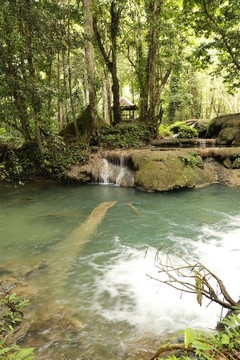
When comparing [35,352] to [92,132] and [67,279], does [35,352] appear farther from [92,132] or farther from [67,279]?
[92,132]

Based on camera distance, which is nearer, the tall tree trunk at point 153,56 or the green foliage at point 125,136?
the tall tree trunk at point 153,56

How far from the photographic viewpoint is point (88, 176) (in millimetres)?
11008

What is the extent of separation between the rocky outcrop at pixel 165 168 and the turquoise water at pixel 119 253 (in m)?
0.54

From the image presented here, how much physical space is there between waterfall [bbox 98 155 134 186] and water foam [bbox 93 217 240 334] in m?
5.40

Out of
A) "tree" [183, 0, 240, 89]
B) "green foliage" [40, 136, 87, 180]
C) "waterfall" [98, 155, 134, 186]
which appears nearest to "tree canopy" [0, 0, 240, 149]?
"tree" [183, 0, 240, 89]

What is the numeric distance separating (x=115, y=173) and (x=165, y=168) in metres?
2.51

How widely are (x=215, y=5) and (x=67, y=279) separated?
1417 centimetres

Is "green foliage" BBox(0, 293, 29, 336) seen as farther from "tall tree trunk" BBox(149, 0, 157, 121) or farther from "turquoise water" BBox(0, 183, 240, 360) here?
"tall tree trunk" BBox(149, 0, 157, 121)

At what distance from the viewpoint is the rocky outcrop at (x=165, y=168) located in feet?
30.2

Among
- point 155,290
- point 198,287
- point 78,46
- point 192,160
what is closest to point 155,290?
point 155,290

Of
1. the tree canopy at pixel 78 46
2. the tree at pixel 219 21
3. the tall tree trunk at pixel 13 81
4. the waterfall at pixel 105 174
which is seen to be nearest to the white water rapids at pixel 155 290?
the waterfall at pixel 105 174

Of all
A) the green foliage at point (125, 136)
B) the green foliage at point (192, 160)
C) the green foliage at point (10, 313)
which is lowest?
the green foliage at point (10, 313)

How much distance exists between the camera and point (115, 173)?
35.8 feet

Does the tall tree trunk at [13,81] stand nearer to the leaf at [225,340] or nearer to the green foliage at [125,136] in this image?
the green foliage at [125,136]
